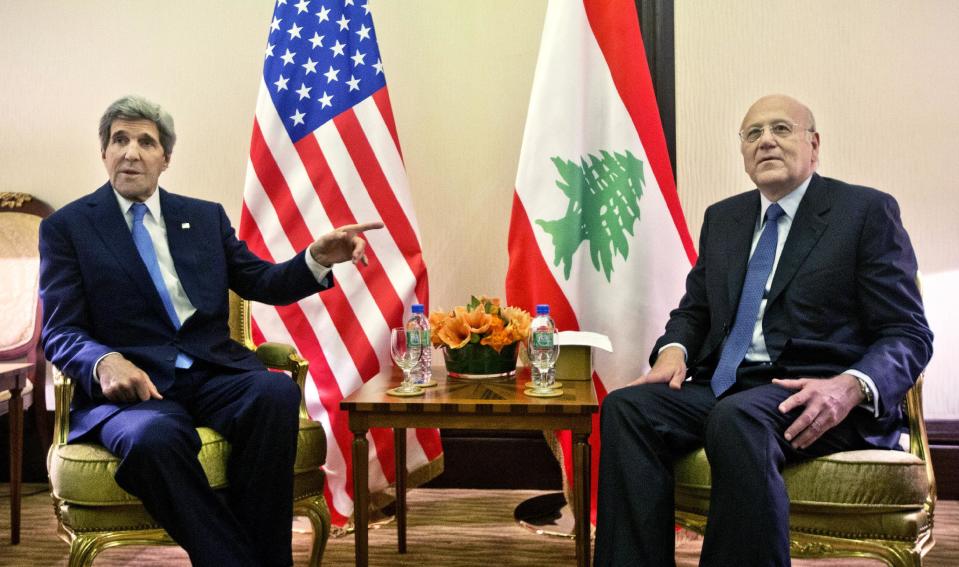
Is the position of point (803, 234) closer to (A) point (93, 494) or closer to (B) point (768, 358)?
(B) point (768, 358)

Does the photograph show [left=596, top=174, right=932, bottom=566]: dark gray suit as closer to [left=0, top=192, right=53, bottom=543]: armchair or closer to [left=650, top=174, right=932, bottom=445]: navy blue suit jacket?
[left=650, top=174, right=932, bottom=445]: navy blue suit jacket

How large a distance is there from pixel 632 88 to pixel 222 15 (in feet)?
6.20

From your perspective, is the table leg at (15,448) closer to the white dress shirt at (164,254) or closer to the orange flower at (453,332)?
the white dress shirt at (164,254)

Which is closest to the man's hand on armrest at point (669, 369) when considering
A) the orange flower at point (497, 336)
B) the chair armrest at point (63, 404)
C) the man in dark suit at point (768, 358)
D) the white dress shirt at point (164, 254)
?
the man in dark suit at point (768, 358)

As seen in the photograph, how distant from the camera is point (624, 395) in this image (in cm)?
195

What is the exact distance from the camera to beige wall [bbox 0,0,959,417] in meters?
3.14

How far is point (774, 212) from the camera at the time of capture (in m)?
2.13

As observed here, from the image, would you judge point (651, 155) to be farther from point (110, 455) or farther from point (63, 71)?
point (63, 71)

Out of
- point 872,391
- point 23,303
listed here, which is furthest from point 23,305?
point 872,391

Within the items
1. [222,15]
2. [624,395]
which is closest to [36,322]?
[222,15]

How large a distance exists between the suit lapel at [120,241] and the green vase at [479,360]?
84cm

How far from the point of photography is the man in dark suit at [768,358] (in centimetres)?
169

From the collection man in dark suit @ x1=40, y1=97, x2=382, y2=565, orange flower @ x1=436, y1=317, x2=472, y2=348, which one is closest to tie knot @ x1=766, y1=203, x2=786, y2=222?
orange flower @ x1=436, y1=317, x2=472, y2=348

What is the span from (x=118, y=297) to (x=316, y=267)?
551 mm
